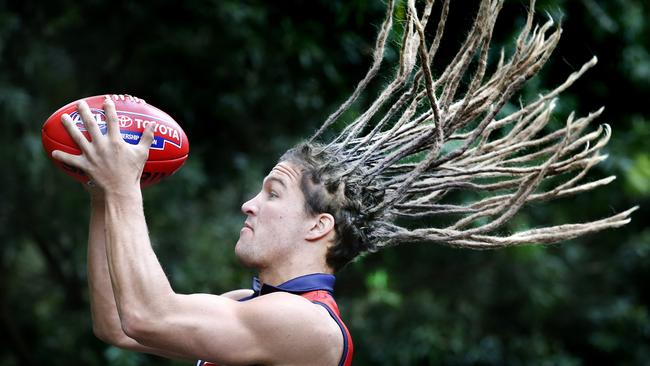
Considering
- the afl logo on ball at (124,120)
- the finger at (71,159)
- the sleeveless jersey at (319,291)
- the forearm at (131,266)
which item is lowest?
the sleeveless jersey at (319,291)

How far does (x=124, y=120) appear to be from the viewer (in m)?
2.97

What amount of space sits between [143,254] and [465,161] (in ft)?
4.68

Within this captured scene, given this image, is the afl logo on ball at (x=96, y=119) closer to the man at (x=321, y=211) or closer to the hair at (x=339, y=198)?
the man at (x=321, y=211)

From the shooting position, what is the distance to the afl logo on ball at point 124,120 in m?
2.95

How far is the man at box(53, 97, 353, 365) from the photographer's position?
2.67 meters

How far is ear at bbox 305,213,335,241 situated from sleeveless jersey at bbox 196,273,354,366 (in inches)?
5.4

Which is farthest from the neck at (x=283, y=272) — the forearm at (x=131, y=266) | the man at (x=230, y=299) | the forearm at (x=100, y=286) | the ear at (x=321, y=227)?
the forearm at (x=100, y=286)

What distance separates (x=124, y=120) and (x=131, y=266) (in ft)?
1.80

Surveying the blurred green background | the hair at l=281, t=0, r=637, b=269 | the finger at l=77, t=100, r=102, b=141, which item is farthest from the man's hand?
the blurred green background

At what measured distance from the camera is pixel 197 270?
26.6 feet

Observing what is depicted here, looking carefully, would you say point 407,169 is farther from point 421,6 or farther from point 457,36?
point 457,36

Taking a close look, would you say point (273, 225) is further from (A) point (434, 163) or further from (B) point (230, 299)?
(A) point (434, 163)

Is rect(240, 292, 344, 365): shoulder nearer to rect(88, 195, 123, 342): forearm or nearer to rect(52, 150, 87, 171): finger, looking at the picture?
rect(52, 150, 87, 171): finger

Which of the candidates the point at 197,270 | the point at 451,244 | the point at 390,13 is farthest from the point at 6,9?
the point at 451,244
